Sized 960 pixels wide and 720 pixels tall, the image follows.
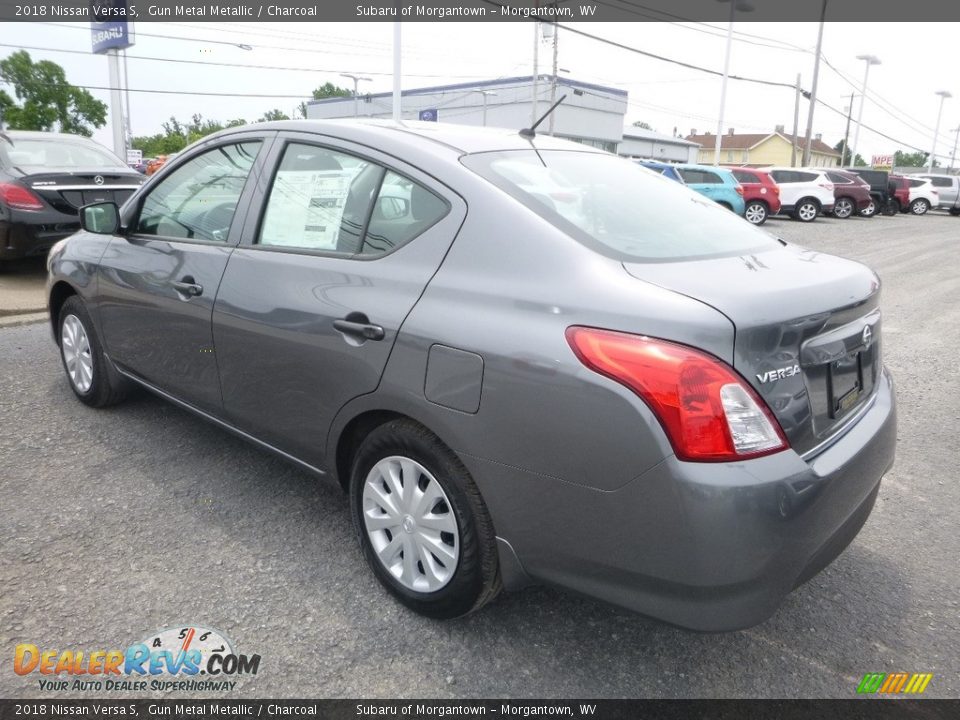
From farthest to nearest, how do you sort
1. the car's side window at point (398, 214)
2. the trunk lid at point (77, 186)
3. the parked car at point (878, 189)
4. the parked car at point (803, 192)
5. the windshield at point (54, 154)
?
the parked car at point (878, 189), the parked car at point (803, 192), the windshield at point (54, 154), the trunk lid at point (77, 186), the car's side window at point (398, 214)

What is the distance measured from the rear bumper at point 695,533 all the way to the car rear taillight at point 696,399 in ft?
0.14

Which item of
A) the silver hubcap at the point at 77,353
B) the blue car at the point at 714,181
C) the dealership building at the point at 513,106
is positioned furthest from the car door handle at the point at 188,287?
the dealership building at the point at 513,106

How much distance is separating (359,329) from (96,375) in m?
2.45

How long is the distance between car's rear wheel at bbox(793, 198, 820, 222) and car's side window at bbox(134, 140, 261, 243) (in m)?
A: 22.4

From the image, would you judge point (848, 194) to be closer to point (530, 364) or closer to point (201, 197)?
point (201, 197)

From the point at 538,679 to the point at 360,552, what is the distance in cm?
94

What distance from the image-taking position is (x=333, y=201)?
268cm

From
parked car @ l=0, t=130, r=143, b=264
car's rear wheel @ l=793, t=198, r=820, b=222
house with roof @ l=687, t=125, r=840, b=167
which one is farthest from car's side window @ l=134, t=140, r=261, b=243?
house with roof @ l=687, t=125, r=840, b=167

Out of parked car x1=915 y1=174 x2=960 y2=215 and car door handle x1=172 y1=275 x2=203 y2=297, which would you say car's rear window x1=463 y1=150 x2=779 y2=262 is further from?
parked car x1=915 y1=174 x2=960 y2=215

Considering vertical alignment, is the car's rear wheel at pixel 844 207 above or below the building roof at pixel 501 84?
below

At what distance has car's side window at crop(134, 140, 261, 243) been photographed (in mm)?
3065

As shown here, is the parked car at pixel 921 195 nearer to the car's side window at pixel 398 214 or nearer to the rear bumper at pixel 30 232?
the rear bumper at pixel 30 232

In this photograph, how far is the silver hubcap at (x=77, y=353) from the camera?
4105 mm

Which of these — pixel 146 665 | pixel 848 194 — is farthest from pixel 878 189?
pixel 146 665
